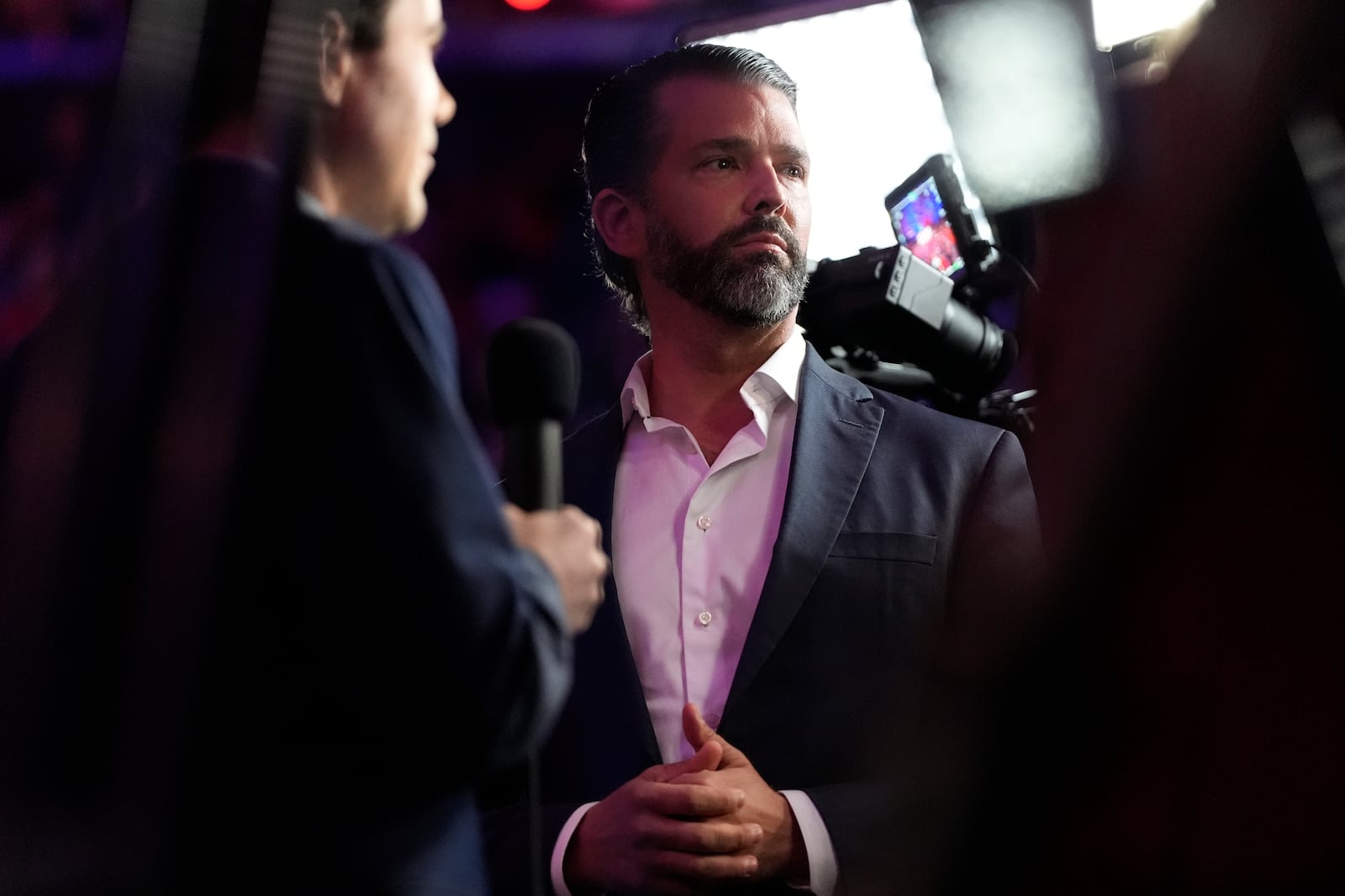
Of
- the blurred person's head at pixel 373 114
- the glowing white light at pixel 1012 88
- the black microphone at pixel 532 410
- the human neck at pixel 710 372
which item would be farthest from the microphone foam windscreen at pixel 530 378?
the glowing white light at pixel 1012 88

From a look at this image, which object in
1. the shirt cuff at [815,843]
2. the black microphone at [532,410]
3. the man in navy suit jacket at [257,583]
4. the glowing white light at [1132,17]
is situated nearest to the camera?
the man in navy suit jacket at [257,583]

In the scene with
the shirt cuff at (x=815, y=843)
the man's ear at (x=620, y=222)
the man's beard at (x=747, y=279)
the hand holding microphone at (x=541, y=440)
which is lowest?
the shirt cuff at (x=815, y=843)

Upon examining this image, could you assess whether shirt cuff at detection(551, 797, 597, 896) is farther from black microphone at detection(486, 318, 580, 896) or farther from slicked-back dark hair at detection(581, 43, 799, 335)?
slicked-back dark hair at detection(581, 43, 799, 335)

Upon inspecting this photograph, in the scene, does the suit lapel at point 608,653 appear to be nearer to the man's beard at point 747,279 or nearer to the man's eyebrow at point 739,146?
the man's beard at point 747,279

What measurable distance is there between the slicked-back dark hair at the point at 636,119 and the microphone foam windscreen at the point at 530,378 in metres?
0.57

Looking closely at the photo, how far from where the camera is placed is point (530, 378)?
0.92 meters

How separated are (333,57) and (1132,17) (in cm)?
120

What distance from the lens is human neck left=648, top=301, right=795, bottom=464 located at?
1320mm

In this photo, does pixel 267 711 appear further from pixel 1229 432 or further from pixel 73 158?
pixel 73 158

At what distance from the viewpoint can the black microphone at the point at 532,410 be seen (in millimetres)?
893

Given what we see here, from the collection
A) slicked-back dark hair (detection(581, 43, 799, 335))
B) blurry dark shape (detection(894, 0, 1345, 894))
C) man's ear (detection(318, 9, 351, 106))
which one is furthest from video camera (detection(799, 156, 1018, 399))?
blurry dark shape (detection(894, 0, 1345, 894))

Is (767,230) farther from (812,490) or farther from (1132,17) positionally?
(1132,17)

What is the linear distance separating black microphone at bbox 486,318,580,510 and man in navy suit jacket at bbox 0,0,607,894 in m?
0.18

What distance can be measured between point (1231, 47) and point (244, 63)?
642 mm
